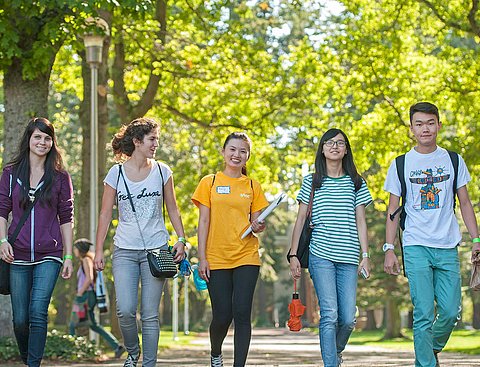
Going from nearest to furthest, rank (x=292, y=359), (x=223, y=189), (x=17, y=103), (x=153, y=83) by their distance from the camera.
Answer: (x=223, y=189) < (x=17, y=103) < (x=292, y=359) < (x=153, y=83)

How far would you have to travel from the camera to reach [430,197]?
9.39m

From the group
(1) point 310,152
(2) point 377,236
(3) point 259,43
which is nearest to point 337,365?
(3) point 259,43

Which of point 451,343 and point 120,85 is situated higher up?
point 120,85

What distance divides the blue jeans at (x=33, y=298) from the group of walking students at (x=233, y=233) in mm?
10

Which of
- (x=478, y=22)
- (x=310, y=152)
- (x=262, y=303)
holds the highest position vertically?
(x=478, y=22)

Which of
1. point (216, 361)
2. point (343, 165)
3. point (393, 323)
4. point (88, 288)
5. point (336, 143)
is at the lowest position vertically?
point (393, 323)

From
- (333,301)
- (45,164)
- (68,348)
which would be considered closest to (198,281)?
(333,301)

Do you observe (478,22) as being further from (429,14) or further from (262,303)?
(262,303)

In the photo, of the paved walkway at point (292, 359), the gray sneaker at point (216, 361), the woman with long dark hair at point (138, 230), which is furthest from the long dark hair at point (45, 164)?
the paved walkway at point (292, 359)

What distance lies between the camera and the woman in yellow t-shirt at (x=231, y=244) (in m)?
9.94

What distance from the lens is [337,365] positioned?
9.60m

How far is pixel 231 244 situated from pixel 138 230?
0.88 m

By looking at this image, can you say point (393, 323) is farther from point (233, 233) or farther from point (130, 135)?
point (130, 135)

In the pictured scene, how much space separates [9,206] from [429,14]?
63.7 feet
